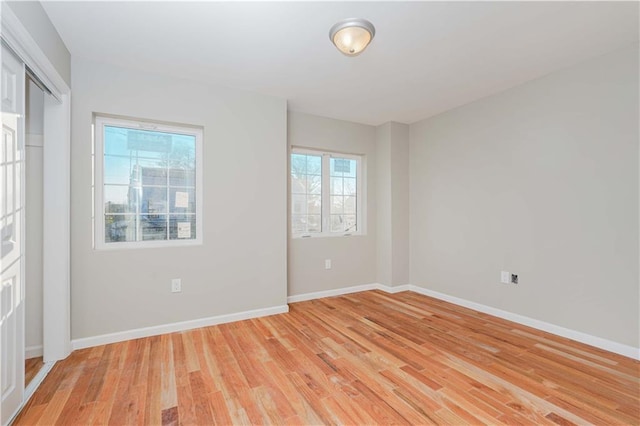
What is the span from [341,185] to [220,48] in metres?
2.45

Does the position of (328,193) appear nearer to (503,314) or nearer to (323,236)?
(323,236)

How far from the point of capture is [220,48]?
94.2 inches

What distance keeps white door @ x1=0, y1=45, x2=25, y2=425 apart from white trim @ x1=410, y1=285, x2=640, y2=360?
158 inches


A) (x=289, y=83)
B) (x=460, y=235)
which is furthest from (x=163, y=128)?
(x=460, y=235)

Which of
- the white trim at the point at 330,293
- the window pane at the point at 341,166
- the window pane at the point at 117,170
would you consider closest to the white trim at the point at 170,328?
the white trim at the point at 330,293

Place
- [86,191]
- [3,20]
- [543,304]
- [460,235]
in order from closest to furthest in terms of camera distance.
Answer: [3,20], [86,191], [543,304], [460,235]

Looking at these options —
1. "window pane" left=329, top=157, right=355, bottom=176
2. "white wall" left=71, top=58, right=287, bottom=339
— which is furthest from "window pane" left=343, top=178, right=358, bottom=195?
"white wall" left=71, top=58, right=287, bottom=339

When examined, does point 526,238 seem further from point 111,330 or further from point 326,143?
point 111,330

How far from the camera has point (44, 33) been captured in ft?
6.32

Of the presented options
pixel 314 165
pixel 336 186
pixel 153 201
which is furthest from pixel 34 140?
pixel 336 186

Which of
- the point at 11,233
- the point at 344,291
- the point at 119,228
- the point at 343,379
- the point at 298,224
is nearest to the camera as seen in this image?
the point at 11,233

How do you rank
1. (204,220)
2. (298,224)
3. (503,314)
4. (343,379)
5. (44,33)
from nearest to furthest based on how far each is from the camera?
(44,33) < (343,379) < (204,220) < (503,314) < (298,224)

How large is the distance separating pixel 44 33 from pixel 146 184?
132cm

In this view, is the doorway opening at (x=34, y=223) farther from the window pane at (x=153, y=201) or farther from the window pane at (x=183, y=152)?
the window pane at (x=183, y=152)
